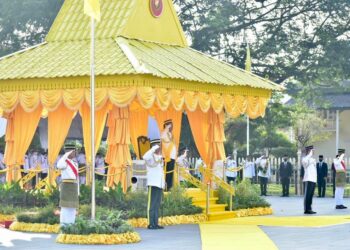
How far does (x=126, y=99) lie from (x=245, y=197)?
17.7ft

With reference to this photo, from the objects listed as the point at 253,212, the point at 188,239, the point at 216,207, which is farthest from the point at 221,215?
the point at 188,239

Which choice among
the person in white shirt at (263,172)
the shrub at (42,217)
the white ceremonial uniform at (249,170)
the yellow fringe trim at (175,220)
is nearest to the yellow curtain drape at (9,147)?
the shrub at (42,217)

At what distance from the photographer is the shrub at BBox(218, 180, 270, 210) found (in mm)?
22673

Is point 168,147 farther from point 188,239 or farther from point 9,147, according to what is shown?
point 188,239

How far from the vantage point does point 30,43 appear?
35250mm

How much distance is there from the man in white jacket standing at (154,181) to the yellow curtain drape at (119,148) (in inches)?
76.6

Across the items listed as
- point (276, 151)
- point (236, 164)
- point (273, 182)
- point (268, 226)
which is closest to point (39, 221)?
point (268, 226)

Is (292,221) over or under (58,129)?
under

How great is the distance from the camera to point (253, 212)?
2305 cm

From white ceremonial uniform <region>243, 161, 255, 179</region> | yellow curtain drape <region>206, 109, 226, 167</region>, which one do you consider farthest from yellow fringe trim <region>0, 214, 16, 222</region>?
white ceremonial uniform <region>243, 161, 255, 179</region>

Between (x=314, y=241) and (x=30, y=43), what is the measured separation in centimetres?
2142

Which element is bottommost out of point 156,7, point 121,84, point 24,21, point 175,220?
point 175,220

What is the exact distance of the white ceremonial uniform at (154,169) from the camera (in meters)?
18.4

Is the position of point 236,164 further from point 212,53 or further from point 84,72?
point 84,72
